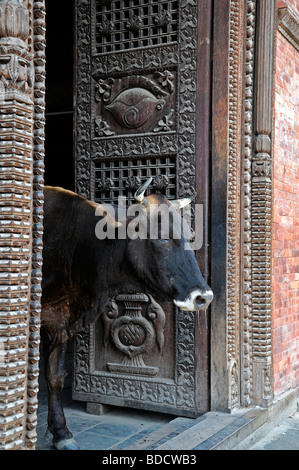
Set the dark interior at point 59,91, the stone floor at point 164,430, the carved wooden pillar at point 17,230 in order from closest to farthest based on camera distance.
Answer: the carved wooden pillar at point 17,230
the stone floor at point 164,430
the dark interior at point 59,91

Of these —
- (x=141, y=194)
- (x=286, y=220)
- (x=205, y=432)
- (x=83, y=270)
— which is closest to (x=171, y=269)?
(x=141, y=194)

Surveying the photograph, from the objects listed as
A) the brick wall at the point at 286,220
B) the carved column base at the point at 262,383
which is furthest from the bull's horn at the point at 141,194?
the carved column base at the point at 262,383

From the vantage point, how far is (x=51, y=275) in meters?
3.88

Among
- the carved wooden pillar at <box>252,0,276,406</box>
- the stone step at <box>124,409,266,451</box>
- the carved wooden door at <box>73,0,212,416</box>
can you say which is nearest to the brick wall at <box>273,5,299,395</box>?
the carved wooden pillar at <box>252,0,276,406</box>

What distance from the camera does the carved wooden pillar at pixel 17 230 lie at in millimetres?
2223

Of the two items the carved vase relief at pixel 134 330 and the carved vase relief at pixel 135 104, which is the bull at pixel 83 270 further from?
the carved vase relief at pixel 135 104

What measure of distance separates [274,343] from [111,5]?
3.48 m

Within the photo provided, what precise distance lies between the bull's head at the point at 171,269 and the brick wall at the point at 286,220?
6.36 feet

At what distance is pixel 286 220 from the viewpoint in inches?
217

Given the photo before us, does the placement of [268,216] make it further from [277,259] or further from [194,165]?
[194,165]

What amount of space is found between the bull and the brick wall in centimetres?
175

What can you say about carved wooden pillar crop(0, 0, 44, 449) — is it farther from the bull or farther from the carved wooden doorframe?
the carved wooden doorframe

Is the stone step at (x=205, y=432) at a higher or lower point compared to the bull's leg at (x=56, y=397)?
lower

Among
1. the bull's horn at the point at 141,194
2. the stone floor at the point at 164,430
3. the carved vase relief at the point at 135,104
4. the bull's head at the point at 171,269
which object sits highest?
the carved vase relief at the point at 135,104
